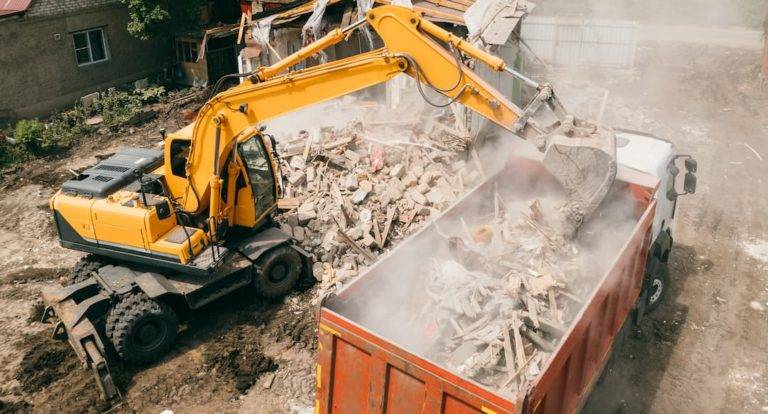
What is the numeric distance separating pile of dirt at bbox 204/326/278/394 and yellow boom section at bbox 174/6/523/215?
2002mm

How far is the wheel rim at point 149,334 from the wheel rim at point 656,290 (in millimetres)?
7392

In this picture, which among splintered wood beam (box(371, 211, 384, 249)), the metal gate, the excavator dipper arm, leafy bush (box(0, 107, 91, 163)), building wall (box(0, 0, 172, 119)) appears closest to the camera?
the excavator dipper arm

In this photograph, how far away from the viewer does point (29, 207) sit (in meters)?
13.8

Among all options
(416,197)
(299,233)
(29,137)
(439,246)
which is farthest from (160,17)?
(439,246)

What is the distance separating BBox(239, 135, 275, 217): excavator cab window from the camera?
32.0ft

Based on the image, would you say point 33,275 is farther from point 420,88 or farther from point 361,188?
point 420,88

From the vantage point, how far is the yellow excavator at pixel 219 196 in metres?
7.37

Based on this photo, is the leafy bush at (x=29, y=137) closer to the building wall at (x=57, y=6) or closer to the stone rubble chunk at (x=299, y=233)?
the building wall at (x=57, y=6)

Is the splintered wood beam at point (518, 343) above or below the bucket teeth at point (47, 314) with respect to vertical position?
above

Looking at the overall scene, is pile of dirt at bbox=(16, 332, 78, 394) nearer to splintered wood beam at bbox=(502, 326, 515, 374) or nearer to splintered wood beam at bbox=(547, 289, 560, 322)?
splintered wood beam at bbox=(502, 326, 515, 374)

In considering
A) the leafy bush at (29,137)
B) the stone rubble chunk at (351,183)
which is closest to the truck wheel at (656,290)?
the stone rubble chunk at (351,183)

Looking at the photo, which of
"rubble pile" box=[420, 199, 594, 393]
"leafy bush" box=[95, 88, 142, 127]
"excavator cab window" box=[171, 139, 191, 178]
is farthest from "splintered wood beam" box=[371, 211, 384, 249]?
"leafy bush" box=[95, 88, 142, 127]

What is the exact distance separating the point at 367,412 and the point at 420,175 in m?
6.74

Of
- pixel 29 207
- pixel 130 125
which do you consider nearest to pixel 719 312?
pixel 29 207
